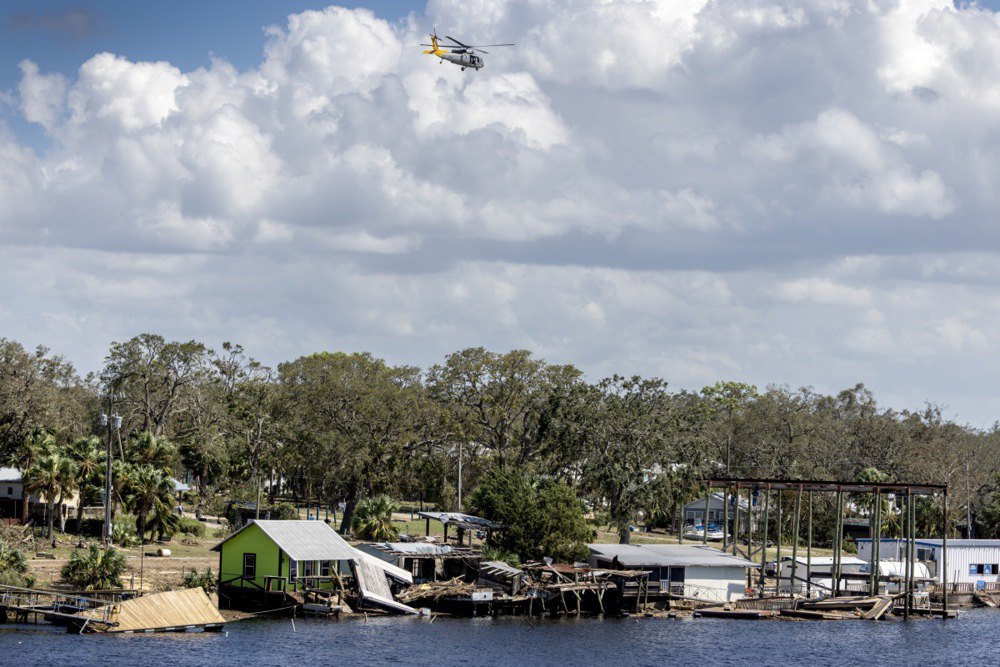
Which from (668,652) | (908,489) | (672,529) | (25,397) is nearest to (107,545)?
(25,397)

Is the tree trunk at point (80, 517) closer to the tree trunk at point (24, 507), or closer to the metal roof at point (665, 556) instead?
the tree trunk at point (24, 507)

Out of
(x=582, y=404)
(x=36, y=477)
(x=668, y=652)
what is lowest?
(x=668, y=652)

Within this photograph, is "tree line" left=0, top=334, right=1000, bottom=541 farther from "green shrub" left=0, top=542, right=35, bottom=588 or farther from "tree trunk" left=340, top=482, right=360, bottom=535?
"green shrub" left=0, top=542, right=35, bottom=588

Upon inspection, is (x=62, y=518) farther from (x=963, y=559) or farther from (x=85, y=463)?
(x=963, y=559)

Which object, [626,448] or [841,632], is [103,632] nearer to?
[841,632]

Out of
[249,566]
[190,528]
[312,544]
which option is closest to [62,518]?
[190,528]

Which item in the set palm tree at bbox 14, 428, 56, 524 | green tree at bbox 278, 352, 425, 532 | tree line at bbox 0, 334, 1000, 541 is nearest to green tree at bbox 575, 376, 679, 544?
tree line at bbox 0, 334, 1000, 541

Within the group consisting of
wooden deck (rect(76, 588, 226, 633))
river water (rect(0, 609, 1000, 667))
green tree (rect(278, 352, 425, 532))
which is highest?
green tree (rect(278, 352, 425, 532))
